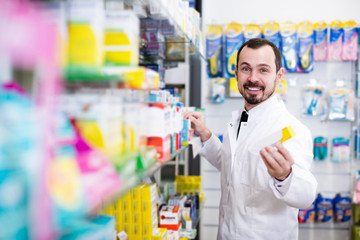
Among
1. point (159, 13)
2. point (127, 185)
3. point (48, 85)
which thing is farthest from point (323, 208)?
point (48, 85)

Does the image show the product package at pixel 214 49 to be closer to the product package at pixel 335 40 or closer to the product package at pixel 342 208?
the product package at pixel 335 40

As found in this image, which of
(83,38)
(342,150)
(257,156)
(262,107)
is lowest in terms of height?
(342,150)

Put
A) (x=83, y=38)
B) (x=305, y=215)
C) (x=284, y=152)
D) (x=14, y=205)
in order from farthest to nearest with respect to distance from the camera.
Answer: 1. (x=305, y=215)
2. (x=284, y=152)
3. (x=83, y=38)
4. (x=14, y=205)

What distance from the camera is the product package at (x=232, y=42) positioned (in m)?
4.35

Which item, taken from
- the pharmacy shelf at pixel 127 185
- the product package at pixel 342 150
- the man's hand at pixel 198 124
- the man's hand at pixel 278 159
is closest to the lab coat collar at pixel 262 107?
the man's hand at pixel 198 124

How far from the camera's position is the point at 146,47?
7.60 ft

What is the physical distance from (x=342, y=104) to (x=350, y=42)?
0.78m

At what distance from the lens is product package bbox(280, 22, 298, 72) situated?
4.29 meters

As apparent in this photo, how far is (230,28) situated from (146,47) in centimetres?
233

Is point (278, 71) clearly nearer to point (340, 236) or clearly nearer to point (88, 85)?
point (88, 85)

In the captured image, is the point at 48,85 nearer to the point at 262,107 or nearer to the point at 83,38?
the point at 83,38

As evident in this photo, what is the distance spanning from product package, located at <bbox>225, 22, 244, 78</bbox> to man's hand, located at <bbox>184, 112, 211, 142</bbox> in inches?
70.9

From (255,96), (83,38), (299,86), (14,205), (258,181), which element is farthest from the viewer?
(299,86)

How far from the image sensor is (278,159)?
1.89m
